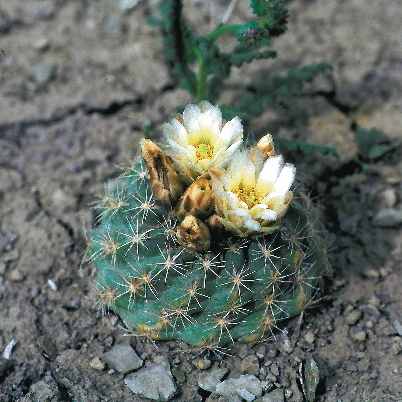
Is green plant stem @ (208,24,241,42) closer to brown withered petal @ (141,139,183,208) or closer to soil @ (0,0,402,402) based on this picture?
soil @ (0,0,402,402)

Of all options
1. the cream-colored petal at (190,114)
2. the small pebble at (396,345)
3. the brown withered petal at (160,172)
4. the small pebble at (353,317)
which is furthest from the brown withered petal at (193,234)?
the small pebble at (396,345)

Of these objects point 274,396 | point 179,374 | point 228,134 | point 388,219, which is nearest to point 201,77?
point 228,134

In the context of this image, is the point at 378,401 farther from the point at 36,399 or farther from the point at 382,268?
the point at 36,399

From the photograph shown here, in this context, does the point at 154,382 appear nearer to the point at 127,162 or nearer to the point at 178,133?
the point at 178,133

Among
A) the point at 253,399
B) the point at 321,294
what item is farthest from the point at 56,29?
the point at 253,399

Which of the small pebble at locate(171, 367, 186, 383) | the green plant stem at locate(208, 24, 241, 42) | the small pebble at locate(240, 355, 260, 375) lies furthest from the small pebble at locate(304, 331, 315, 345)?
the green plant stem at locate(208, 24, 241, 42)
